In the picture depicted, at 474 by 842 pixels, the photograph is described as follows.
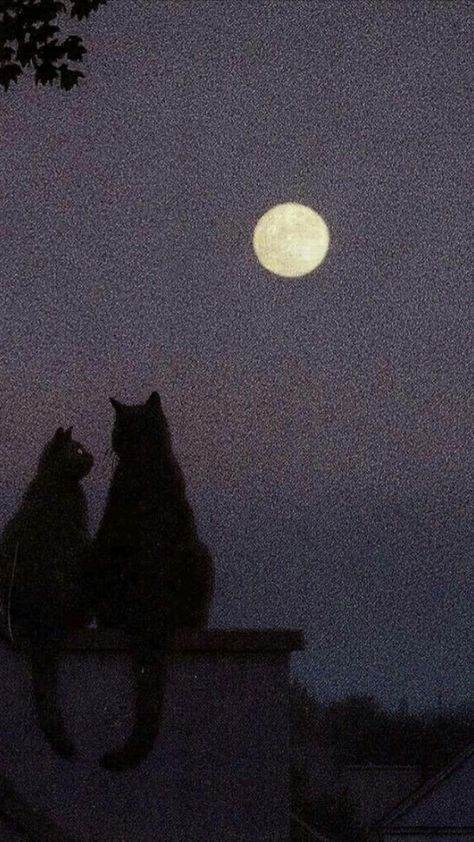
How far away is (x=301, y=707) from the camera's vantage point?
40.0 meters

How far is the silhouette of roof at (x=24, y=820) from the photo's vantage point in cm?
628

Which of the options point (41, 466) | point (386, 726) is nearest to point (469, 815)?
point (41, 466)

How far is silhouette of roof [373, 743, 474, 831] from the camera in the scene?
27.0 meters

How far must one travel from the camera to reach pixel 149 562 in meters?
7.56

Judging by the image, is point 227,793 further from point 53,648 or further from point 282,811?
point 53,648

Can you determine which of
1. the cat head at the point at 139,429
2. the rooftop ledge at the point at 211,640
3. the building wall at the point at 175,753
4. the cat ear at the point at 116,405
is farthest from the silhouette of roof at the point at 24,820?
the cat ear at the point at 116,405

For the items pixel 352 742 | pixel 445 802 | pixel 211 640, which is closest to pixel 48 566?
pixel 211 640

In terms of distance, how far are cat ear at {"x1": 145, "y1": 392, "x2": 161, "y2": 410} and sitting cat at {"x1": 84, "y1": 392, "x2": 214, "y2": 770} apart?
1.34 ft

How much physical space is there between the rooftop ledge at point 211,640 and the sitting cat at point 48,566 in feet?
0.47

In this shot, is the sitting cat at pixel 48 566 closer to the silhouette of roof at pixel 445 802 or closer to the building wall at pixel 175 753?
the building wall at pixel 175 753

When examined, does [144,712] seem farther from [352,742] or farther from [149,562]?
[352,742]

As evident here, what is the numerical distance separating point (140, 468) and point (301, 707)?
33.3 metres

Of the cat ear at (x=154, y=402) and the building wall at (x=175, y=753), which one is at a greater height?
the cat ear at (x=154, y=402)

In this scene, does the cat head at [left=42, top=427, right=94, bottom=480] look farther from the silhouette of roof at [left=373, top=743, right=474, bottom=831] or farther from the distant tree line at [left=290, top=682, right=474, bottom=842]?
the distant tree line at [left=290, top=682, right=474, bottom=842]
